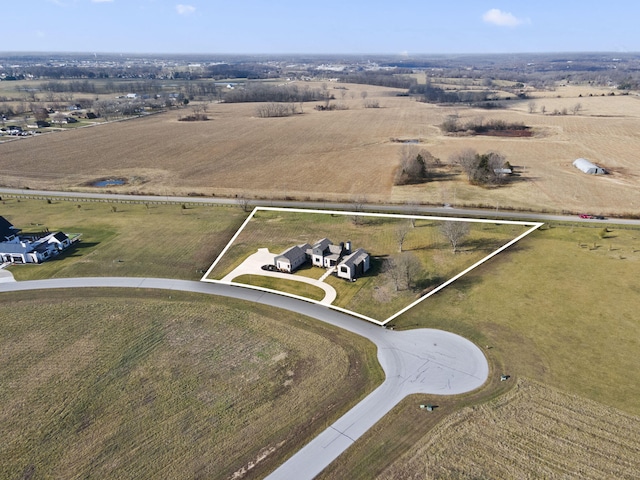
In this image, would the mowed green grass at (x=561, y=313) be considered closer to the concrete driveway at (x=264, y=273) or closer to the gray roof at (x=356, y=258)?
the concrete driveway at (x=264, y=273)

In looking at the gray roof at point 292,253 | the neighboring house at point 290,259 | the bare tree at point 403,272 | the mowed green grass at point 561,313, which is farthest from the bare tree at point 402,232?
the gray roof at point 292,253

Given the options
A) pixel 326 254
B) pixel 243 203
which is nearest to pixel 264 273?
pixel 326 254

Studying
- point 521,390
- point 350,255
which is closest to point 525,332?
point 521,390

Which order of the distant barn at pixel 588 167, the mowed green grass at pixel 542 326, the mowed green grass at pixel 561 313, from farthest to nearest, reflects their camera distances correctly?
the distant barn at pixel 588 167, the mowed green grass at pixel 561 313, the mowed green grass at pixel 542 326

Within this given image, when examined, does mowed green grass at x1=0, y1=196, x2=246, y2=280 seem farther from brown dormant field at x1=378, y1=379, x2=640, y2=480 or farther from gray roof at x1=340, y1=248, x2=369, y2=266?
brown dormant field at x1=378, y1=379, x2=640, y2=480

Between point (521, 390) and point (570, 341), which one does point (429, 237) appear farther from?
point (521, 390)

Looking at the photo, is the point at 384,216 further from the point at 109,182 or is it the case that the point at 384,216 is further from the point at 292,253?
the point at 109,182
